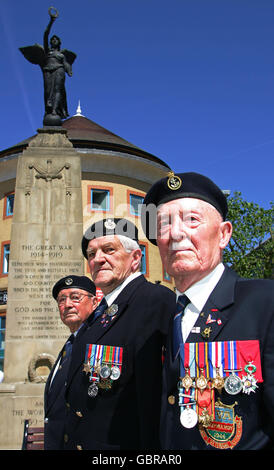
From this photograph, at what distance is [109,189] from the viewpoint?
→ 81.2 feet

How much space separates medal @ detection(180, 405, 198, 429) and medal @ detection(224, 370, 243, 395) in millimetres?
180

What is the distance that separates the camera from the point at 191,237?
6.16 ft

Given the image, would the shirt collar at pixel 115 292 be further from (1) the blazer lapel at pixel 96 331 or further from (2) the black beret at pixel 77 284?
(2) the black beret at pixel 77 284

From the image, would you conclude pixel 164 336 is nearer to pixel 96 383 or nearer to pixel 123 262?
pixel 96 383

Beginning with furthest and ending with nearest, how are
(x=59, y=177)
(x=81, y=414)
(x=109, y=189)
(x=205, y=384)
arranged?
(x=109, y=189) → (x=59, y=177) → (x=81, y=414) → (x=205, y=384)

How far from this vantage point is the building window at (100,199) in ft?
80.1

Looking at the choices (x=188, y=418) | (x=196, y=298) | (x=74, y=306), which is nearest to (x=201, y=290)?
(x=196, y=298)

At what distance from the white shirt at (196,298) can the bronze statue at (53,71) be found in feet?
26.8

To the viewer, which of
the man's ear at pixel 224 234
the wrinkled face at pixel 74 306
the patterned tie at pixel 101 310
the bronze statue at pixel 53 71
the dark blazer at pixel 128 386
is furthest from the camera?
the bronze statue at pixel 53 71

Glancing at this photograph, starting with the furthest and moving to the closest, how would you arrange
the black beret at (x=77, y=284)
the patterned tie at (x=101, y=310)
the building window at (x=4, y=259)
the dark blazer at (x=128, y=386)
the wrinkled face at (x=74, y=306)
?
the building window at (x=4, y=259) < the black beret at (x=77, y=284) < the wrinkled face at (x=74, y=306) < the patterned tie at (x=101, y=310) < the dark blazer at (x=128, y=386)

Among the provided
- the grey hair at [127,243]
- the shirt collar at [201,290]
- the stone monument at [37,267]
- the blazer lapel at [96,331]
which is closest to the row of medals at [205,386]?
the shirt collar at [201,290]

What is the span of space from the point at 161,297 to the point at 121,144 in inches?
912

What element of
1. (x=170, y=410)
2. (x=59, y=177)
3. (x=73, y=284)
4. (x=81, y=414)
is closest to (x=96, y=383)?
(x=81, y=414)

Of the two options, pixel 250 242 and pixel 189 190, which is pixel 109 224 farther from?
pixel 250 242
